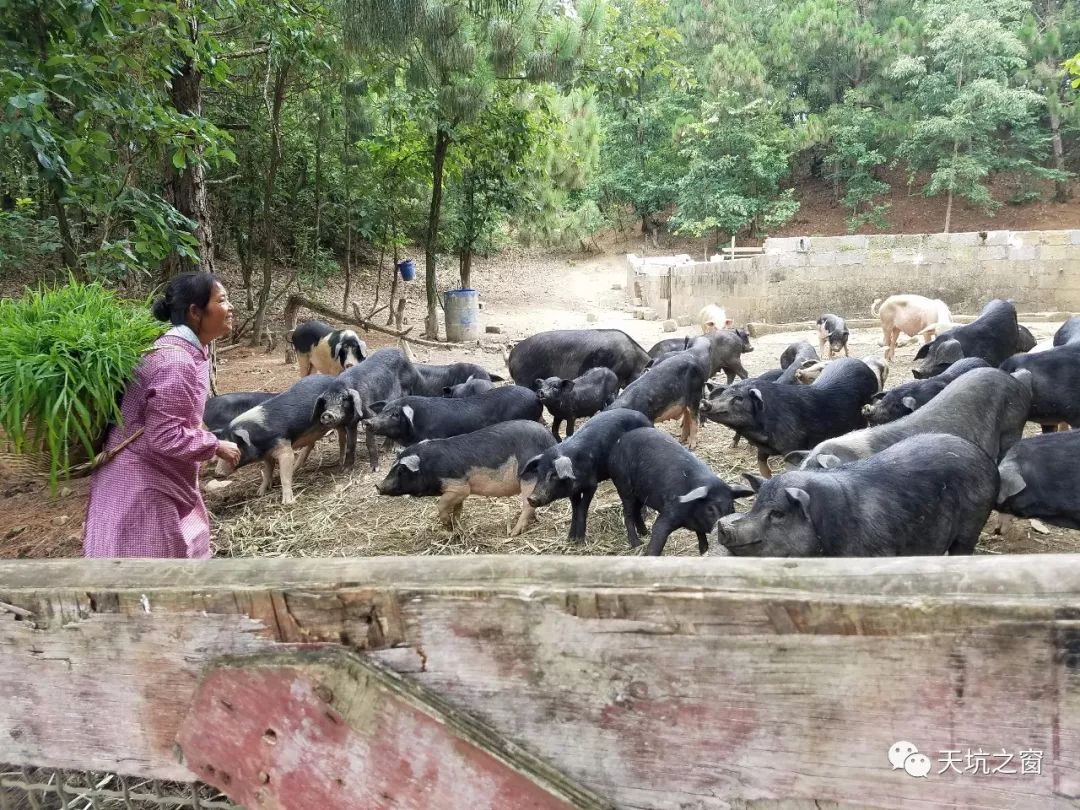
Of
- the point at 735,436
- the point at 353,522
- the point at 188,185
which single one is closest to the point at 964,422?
the point at 735,436

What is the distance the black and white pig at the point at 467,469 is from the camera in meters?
5.47

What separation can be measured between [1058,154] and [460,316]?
2217cm

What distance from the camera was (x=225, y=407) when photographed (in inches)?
274

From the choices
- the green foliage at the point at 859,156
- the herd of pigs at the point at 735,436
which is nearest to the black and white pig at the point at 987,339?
the herd of pigs at the point at 735,436

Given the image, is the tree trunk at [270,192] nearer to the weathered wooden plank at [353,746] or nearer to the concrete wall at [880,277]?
the concrete wall at [880,277]

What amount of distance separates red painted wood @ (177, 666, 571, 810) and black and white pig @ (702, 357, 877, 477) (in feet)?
16.5

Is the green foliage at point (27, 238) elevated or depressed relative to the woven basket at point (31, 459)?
elevated

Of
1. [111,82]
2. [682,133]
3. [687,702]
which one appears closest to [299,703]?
[687,702]

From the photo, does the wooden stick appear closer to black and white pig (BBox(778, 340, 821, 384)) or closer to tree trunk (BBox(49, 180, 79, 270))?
tree trunk (BBox(49, 180, 79, 270))

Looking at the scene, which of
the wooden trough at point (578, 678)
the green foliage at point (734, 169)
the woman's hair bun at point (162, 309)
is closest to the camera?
the wooden trough at point (578, 678)

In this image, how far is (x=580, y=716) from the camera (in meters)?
1.14

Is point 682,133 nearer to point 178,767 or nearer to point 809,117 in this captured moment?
point 809,117

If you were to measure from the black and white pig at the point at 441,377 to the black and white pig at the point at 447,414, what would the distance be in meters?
1.48

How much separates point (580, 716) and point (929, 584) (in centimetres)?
50
